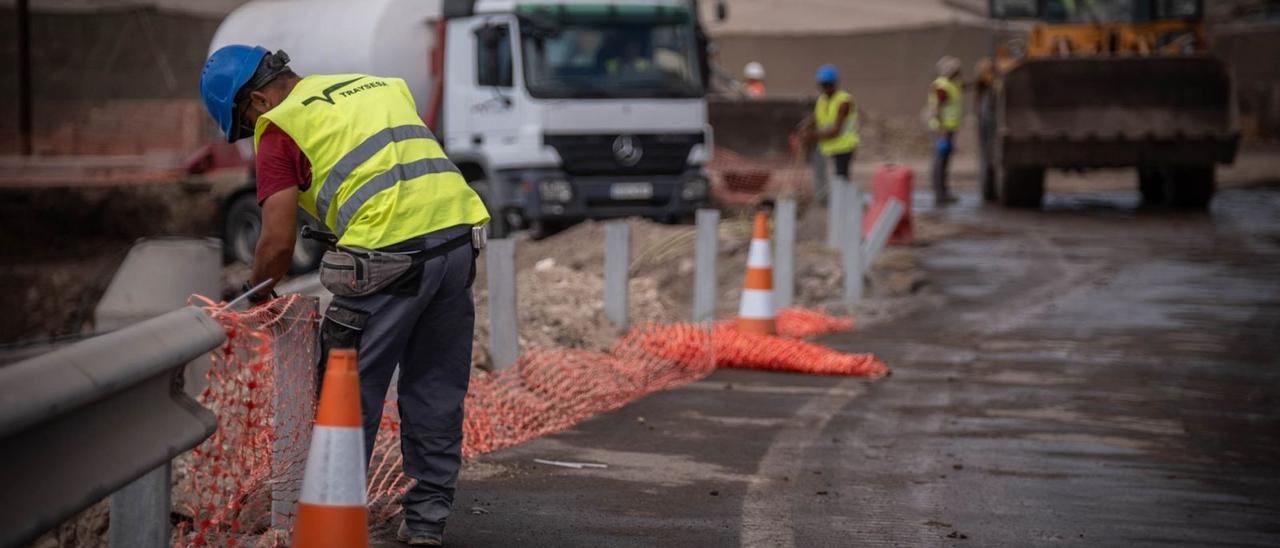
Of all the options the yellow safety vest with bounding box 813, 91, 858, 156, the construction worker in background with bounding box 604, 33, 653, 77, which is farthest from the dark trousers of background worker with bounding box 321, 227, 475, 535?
the yellow safety vest with bounding box 813, 91, 858, 156

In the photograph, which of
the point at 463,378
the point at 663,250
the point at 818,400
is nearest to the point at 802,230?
the point at 663,250

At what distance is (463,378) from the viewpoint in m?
5.28

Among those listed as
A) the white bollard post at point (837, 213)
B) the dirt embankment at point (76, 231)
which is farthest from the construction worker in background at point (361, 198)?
the dirt embankment at point (76, 231)

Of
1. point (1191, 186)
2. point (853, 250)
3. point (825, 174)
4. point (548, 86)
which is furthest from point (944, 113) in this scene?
point (853, 250)

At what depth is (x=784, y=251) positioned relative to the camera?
12.6m

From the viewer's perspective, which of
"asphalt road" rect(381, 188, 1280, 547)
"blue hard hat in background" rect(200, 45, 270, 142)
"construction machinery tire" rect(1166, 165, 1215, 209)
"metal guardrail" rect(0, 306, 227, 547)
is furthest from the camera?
"construction machinery tire" rect(1166, 165, 1215, 209)

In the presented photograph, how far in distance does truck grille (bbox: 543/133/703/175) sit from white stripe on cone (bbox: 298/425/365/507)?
13614 millimetres

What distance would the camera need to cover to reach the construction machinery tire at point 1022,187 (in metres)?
22.7

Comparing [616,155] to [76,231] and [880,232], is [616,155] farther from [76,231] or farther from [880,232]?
[76,231]

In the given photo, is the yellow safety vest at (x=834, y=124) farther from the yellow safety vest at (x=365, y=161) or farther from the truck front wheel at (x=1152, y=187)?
the yellow safety vest at (x=365, y=161)

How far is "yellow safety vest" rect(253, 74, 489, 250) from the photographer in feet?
15.8

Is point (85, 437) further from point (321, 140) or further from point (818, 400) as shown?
point (818, 400)

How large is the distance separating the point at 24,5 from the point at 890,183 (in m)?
14.0

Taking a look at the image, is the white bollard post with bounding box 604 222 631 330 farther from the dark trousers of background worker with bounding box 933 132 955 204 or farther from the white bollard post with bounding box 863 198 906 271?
the dark trousers of background worker with bounding box 933 132 955 204
